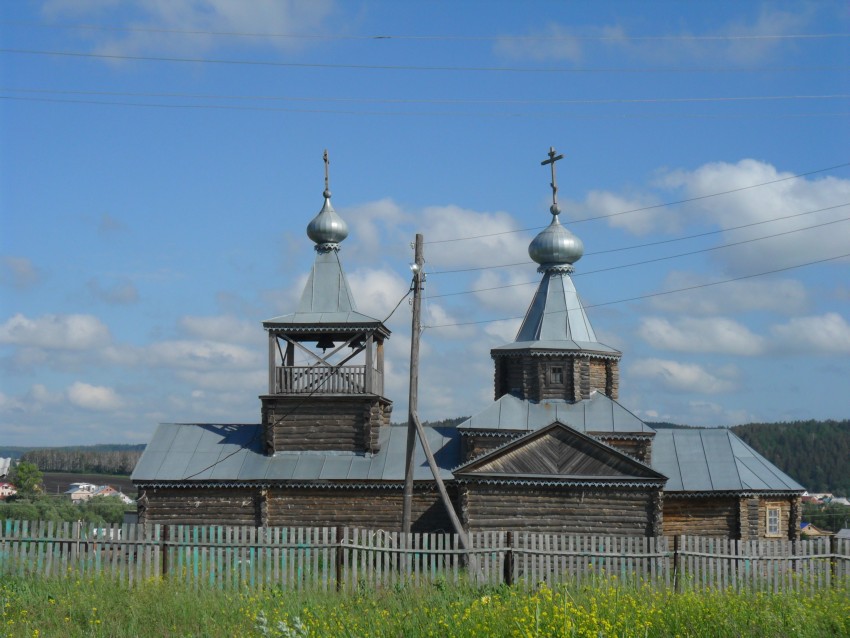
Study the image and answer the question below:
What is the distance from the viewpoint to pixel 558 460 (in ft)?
77.3

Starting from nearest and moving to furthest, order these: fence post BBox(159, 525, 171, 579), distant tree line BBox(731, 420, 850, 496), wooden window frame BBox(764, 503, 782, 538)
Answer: fence post BBox(159, 525, 171, 579) < wooden window frame BBox(764, 503, 782, 538) < distant tree line BBox(731, 420, 850, 496)

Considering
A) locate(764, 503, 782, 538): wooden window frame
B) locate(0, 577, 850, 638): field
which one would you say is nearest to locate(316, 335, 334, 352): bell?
locate(764, 503, 782, 538): wooden window frame

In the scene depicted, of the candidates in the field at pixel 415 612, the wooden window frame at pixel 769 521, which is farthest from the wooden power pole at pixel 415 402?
the wooden window frame at pixel 769 521

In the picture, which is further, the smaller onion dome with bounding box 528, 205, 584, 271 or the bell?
the smaller onion dome with bounding box 528, 205, 584, 271

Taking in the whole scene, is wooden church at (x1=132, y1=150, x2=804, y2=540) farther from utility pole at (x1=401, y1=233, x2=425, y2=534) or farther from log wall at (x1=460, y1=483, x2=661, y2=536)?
utility pole at (x1=401, y1=233, x2=425, y2=534)

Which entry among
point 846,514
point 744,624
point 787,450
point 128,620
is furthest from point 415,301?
point 787,450

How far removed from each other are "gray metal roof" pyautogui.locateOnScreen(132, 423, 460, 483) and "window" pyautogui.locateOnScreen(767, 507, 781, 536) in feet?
26.8

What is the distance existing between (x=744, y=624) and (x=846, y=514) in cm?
7405

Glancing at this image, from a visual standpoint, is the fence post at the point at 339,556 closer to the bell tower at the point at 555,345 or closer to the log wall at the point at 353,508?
the log wall at the point at 353,508

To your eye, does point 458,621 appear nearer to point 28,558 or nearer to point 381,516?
point 28,558

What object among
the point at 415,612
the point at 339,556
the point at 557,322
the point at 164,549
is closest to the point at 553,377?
the point at 557,322

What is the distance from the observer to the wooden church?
2353 cm

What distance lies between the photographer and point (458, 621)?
10.5m

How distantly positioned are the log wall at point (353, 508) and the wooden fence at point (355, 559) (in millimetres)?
8177
